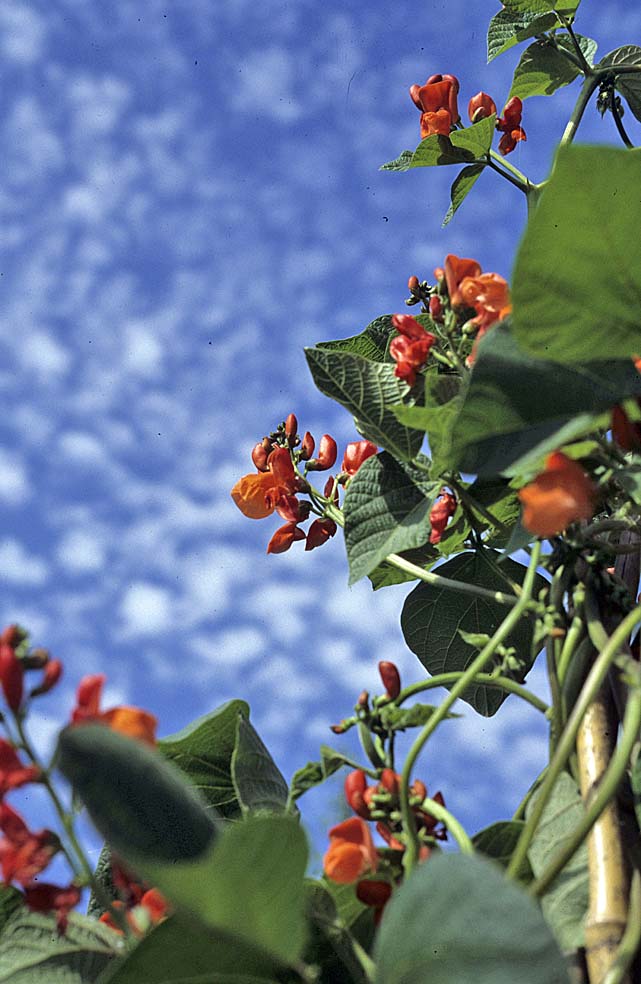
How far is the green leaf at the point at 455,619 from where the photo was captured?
1.49 metres

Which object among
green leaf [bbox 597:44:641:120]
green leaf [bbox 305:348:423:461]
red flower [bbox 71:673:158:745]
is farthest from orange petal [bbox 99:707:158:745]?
green leaf [bbox 597:44:641:120]

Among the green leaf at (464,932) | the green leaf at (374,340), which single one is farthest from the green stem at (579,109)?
the green leaf at (464,932)

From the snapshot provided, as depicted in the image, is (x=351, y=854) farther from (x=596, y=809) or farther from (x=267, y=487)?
(x=267, y=487)

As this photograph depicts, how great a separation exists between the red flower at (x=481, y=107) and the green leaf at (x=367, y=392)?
3.19 feet

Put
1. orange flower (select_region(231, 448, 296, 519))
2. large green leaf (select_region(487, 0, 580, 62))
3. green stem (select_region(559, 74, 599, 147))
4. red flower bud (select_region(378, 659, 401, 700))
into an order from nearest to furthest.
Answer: red flower bud (select_region(378, 659, 401, 700))
orange flower (select_region(231, 448, 296, 519))
green stem (select_region(559, 74, 599, 147))
large green leaf (select_region(487, 0, 580, 62))

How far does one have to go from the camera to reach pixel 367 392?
1.24m

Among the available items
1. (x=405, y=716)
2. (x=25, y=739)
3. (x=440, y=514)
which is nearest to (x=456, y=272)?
(x=440, y=514)

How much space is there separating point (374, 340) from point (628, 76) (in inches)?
33.9

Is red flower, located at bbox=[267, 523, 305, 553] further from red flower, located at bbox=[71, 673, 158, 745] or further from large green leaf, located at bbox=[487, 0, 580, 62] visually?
large green leaf, located at bbox=[487, 0, 580, 62]

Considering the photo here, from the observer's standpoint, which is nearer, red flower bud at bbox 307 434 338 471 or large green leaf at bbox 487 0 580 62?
red flower bud at bbox 307 434 338 471

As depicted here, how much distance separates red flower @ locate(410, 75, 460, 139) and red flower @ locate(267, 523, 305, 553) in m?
0.88

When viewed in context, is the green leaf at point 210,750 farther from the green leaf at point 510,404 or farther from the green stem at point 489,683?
the green leaf at point 510,404

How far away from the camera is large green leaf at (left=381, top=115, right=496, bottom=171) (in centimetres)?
189

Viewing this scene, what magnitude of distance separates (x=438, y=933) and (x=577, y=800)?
1.06ft
